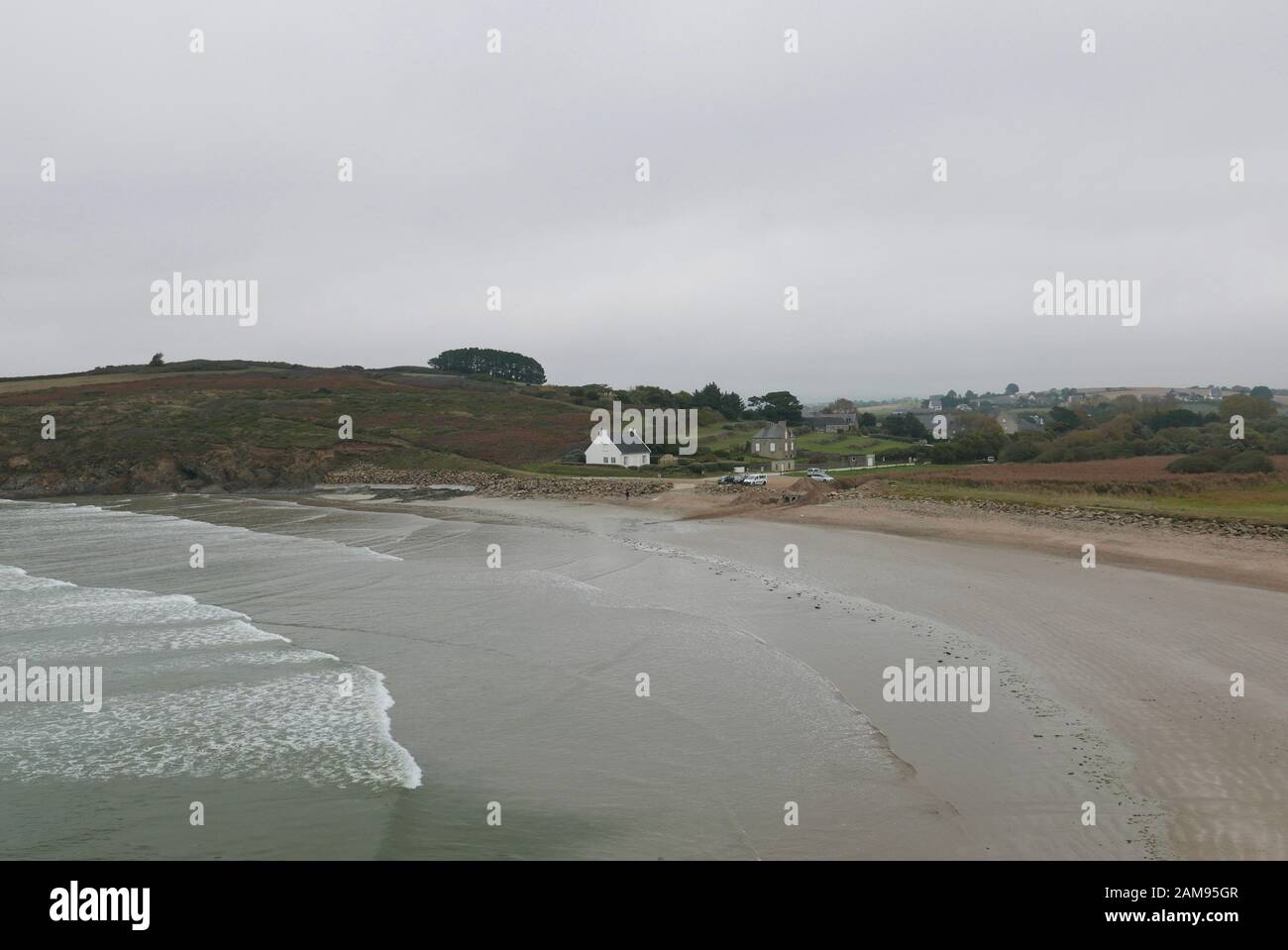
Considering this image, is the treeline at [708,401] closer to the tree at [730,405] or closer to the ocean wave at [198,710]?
the tree at [730,405]

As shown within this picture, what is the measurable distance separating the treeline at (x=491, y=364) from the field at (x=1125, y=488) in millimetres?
106450

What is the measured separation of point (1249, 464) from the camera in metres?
35.9

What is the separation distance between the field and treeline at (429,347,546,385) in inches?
4191

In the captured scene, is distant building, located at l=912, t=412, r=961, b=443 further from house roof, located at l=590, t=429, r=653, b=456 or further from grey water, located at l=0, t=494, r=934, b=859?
grey water, located at l=0, t=494, r=934, b=859

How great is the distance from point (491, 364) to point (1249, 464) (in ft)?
400

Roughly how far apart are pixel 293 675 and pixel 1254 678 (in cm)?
1478

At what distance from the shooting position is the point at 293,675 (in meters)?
13.4

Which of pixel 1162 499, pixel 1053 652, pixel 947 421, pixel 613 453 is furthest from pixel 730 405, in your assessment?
pixel 1053 652

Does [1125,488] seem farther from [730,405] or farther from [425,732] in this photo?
[730,405]

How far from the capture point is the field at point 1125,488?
94.5 ft

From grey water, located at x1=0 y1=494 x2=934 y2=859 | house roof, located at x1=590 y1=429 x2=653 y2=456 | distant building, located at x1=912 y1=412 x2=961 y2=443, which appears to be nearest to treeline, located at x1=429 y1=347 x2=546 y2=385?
distant building, located at x1=912 y1=412 x2=961 y2=443

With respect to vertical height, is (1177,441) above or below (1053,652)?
above

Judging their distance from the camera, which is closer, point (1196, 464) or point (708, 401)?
point (1196, 464)
